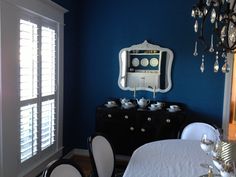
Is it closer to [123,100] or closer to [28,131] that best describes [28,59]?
[28,131]

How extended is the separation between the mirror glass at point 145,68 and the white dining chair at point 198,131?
1.05m

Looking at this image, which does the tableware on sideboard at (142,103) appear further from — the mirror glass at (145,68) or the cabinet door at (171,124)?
the cabinet door at (171,124)

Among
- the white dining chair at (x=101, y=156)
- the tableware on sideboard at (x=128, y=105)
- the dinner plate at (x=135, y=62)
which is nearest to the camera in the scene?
the white dining chair at (x=101, y=156)

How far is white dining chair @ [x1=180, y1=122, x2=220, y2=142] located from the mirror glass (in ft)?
3.43

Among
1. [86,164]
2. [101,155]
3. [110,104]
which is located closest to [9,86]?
[101,155]

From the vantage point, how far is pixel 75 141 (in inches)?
161

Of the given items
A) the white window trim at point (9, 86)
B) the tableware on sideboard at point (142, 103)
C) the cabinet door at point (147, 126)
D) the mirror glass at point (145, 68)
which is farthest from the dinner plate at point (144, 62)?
the white window trim at point (9, 86)

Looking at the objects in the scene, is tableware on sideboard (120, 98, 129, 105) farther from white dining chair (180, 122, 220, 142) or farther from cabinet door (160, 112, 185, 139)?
white dining chair (180, 122, 220, 142)

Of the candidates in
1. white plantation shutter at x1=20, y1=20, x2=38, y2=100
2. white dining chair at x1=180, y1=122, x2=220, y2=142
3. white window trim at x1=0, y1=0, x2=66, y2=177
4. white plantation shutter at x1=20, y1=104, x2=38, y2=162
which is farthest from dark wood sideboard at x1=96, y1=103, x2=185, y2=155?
white window trim at x1=0, y1=0, x2=66, y2=177

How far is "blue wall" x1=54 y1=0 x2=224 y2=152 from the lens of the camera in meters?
3.53

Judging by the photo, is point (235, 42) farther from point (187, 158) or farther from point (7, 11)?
point (7, 11)

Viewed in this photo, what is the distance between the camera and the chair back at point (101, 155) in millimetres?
1862

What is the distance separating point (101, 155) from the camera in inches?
78.3

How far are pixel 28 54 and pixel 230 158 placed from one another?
7.32 ft
